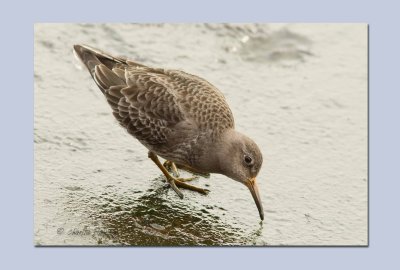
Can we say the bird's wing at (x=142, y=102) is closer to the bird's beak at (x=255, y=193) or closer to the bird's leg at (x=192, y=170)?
the bird's leg at (x=192, y=170)

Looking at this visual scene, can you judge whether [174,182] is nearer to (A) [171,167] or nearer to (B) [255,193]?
(A) [171,167]

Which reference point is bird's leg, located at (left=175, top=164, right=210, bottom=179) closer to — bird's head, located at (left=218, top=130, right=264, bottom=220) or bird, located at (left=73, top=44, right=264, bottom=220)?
bird, located at (left=73, top=44, right=264, bottom=220)

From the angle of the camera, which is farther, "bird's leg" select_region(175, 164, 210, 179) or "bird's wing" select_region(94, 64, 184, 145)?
"bird's leg" select_region(175, 164, 210, 179)

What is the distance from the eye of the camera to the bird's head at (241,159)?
10.4 metres


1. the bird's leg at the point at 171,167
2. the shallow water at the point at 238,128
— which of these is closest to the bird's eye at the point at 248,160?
the shallow water at the point at 238,128

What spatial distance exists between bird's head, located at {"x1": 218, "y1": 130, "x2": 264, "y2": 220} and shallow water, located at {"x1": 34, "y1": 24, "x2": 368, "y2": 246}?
0.46 m

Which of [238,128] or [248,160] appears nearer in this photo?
[248,160]

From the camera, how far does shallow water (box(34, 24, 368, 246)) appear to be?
10.5 metres

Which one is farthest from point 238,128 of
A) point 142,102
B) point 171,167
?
point 142,102

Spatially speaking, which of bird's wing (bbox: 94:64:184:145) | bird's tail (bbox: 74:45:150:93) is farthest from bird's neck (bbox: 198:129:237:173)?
bird's tail (bbox: 74:45:150:93)

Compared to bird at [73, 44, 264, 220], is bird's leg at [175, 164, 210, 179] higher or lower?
lower

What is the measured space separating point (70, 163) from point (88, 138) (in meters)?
0.61

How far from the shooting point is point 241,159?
34.3 feet

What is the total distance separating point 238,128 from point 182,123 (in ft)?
5.67
